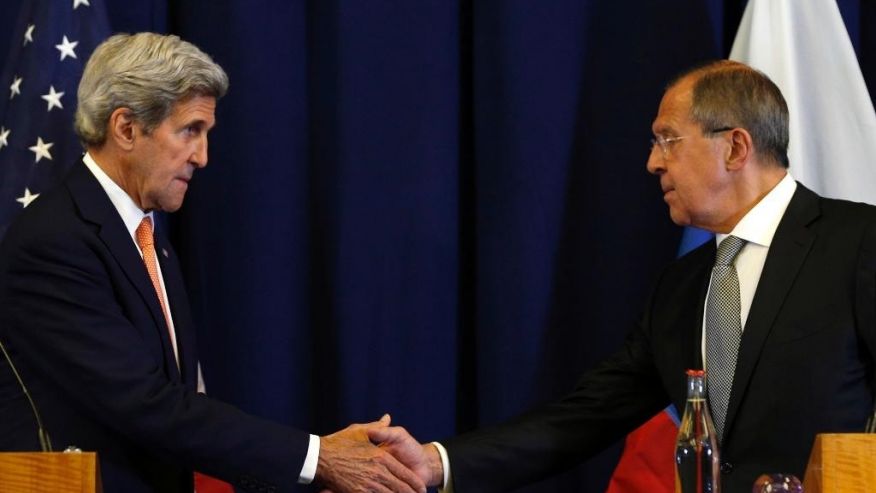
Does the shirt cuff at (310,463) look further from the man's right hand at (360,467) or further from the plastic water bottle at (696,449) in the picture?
the plastic water bottle at (696,449)

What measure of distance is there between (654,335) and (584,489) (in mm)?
962

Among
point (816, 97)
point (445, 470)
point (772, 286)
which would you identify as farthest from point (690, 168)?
point (445, 470)

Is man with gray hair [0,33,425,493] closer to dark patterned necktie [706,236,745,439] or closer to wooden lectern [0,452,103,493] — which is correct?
wooden lectern [0,452,103,493]

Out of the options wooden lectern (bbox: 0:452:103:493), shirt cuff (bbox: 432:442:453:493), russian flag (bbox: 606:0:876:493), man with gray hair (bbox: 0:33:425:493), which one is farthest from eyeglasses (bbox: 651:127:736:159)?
wooden lectern (bbox: 0:452:103:493)

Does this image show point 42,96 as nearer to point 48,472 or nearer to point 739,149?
point 48,472

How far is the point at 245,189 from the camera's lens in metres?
4.57

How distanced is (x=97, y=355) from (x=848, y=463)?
67.7 inches

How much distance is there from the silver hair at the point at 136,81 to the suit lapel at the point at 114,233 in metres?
0.13

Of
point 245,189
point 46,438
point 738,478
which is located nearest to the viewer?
point 46,438

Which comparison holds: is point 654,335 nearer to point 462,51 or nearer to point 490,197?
point 490,197

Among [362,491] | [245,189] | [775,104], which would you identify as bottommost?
[362,491]

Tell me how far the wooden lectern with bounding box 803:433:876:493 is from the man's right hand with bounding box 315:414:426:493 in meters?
1.52

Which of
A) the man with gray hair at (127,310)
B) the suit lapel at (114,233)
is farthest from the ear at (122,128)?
the suit lapel at (114,233)

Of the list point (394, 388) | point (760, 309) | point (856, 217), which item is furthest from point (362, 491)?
point (856, 217)
